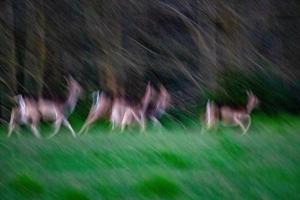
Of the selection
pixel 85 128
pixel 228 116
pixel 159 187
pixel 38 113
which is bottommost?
pixel 38 113

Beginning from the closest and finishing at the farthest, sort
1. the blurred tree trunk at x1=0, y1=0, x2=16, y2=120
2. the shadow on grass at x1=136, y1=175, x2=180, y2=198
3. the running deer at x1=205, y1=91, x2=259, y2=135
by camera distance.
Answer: the shadow on grass at x1=136, y1=175, x2=180, y2=198 < the running deer at x1=205, y1=91, x2=259, y2=135 < the blurred tree trunk at x1=0, y1=0, x2=16, y2=120

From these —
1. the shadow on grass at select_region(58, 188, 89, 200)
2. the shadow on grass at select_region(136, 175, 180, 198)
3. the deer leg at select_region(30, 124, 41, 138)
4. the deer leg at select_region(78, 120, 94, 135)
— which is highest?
the shadow on grass at select_region(136, 175, 180, 198)

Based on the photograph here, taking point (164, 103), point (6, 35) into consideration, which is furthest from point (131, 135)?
point (6, 35)

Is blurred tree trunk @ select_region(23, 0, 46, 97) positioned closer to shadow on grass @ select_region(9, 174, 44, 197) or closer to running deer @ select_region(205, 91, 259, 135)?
running deer @ select_region(205, 91, 259, 135)

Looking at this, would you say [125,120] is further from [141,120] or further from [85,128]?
[85,128]

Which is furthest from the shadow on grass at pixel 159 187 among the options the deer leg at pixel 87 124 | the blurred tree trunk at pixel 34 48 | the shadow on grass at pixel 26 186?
the blurred tree trunk at pixel 34 48

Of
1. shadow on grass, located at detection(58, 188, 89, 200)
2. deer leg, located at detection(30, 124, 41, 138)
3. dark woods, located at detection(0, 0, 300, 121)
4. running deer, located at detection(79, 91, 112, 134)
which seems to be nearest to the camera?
shadow on grass, located at detection(58, 188, 89, 200)

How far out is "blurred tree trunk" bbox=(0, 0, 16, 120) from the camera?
32.9ft

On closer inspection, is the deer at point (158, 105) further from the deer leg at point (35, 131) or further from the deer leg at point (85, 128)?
the deer leg at point (35, 131)

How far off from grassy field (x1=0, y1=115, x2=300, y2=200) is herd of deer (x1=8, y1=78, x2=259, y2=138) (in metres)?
0.17

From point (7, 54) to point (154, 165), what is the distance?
388 cm

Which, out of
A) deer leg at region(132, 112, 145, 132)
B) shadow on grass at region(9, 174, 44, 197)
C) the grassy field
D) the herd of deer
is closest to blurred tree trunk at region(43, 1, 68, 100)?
the herd of deer

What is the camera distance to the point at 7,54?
398 inches

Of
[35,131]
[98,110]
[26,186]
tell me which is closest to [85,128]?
[98,110]
